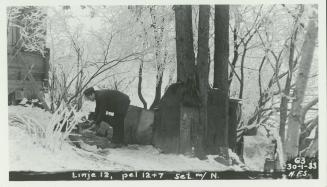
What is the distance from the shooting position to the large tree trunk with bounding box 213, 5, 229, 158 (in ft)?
10.6

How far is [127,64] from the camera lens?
10.8ft

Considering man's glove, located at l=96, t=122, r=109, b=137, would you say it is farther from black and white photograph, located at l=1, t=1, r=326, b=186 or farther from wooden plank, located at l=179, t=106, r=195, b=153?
wooden plank, located at l=179, t=106, r=195, b=153

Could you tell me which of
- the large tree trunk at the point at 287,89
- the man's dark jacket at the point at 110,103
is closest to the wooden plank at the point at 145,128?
the man's dark jacket at the point at 110,103

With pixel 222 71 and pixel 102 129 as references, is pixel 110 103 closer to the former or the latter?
pixel 102 129

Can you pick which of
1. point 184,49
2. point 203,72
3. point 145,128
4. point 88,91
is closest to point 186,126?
point 145,128

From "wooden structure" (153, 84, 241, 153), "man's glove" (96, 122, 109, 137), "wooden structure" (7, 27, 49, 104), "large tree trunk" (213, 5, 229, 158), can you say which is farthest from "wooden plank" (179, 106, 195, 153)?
"wooden structure" (7, 27, 49, 104)

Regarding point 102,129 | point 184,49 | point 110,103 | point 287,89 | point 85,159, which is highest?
point 184,49

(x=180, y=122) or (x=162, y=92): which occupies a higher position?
(x=162, y=92)

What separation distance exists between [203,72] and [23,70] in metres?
1.25

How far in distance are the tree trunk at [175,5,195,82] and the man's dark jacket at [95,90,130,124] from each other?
416 millimetres

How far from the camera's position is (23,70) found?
3.24 m

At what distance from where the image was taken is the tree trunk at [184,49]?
320cm

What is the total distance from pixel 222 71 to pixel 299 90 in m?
0.54

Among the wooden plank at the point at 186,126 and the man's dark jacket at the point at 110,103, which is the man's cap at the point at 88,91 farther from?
the wooden plank at the point at 186,126
